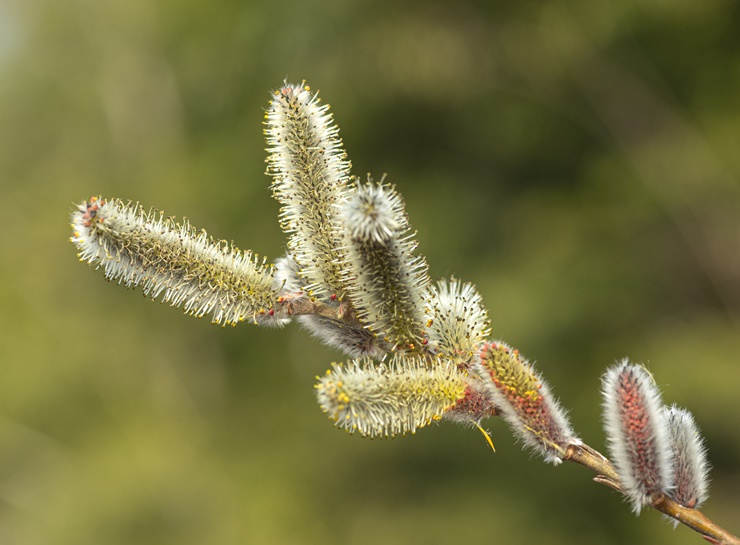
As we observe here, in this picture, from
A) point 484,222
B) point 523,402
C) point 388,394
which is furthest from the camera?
point 484,222

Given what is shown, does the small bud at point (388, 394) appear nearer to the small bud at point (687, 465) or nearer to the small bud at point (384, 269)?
the small bud at point (384, 269)

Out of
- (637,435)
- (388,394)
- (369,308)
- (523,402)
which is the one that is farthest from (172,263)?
(637,435)

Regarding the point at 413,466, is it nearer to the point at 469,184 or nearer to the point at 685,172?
the point at 469,184

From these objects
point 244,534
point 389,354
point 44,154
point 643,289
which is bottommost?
point 389,354

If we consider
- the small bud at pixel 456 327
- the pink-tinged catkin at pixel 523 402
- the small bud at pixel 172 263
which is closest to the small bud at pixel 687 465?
the pink-tinged catkin at pixel 523 402

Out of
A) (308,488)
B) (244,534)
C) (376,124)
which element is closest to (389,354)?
(376,124)

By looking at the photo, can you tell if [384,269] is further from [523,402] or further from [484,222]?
[484,222]

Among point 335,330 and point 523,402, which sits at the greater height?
point 335,330
